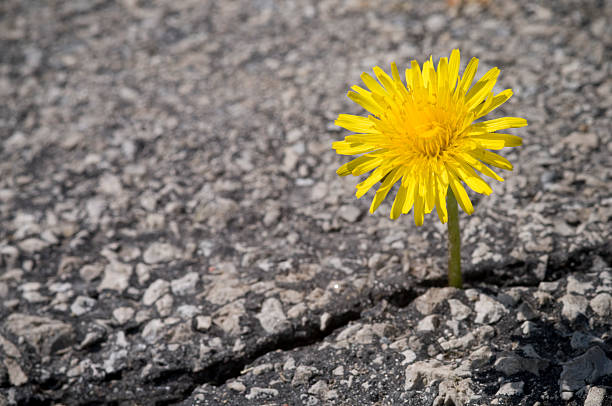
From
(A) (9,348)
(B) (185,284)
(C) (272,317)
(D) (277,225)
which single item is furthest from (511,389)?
(A) (9,348)

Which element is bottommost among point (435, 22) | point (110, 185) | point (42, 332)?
point (42, 332)

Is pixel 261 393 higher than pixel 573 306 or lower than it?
lower

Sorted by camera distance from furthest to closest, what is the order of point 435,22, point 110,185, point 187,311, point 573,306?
point 435,22
point 110,185
point 187,311
point 573,306

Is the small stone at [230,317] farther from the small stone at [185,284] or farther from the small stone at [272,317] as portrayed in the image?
the small stone at [185,284]

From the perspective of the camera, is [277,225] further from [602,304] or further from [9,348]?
[602,304]

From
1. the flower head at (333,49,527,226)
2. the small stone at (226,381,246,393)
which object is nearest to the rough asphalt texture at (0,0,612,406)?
the small stone at (226,381,246,393)

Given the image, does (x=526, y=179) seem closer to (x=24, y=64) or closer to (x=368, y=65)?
(x=368, y=65)

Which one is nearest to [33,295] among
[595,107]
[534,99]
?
[534,99]
